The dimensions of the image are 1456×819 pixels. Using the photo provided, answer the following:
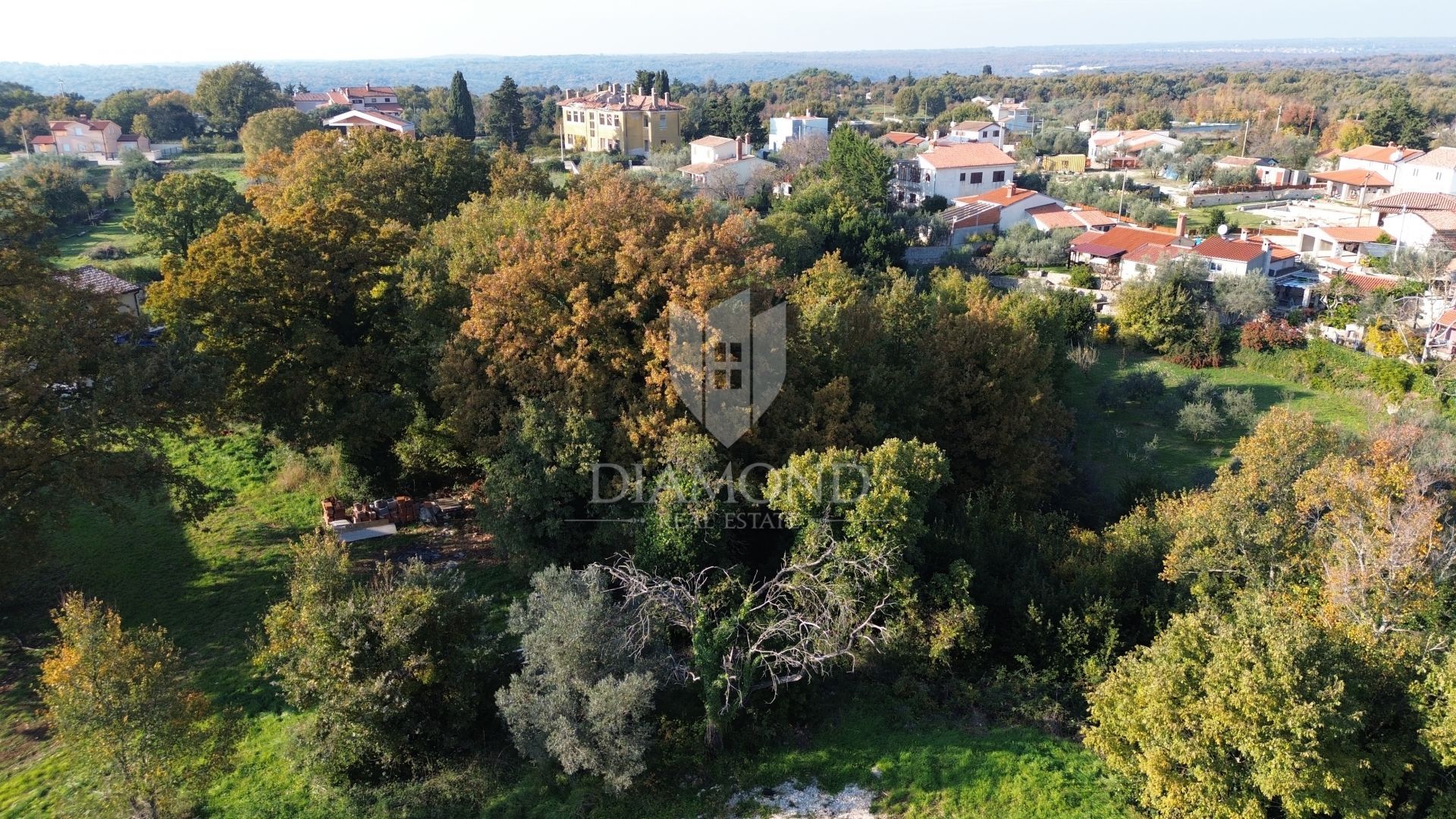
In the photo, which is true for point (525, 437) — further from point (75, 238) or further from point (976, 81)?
point (976, 81)

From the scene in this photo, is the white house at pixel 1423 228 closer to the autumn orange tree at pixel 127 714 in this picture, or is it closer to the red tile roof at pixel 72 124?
the autumn orange tree at pixel 127 714

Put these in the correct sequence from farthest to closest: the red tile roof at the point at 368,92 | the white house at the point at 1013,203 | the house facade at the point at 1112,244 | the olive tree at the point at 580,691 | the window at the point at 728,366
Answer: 1. the red tile roof at the point at 368,92
2. the white house at the point at 1013,203
3. the house facade at the point at 1112,244
4. the window at the point at 728,366
5. the olive tree at the point at 580,691

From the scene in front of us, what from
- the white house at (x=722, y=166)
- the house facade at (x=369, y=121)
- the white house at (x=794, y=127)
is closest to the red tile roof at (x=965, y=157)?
the white house at (x=722, y=166)

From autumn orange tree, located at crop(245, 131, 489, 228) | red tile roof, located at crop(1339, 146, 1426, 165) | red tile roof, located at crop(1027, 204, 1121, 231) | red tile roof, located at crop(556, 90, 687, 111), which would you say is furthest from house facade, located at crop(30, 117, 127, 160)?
red tile roof, located at crop(1339, 146, 1426, 165)

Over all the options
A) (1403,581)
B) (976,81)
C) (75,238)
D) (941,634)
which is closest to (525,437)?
(941,634)

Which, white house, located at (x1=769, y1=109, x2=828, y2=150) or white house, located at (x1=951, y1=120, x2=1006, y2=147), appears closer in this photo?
white house, located at (x1=769, y1=109, x2=828, y2=150)

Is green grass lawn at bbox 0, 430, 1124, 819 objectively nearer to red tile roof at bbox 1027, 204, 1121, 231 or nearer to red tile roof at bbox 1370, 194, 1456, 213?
red tile roof at bbox 1027, 204, 1121, 231

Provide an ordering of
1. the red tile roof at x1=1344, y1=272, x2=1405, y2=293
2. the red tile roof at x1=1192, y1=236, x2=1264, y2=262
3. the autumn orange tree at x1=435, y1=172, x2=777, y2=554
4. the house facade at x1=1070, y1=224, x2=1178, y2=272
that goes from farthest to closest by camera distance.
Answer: the house facade at x1=1070, y1=224, x2=1178, y2=272 → the red tile roof at x1=1192, y1=236, x2=1264, y2=262 → the red tile roof at x1=1344, y1=272, x2=1405, y2=293 → the autumn orange tree at x1=435, y1=172, x2=777, y2=554
